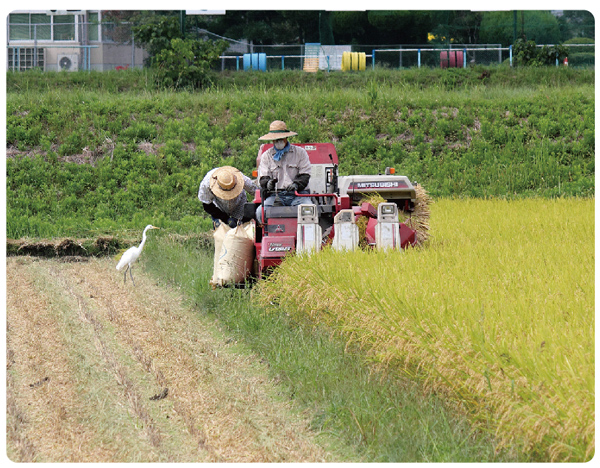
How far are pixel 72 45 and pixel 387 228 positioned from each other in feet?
71.9

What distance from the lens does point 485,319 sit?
4215 millimetres

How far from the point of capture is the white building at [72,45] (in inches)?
1009

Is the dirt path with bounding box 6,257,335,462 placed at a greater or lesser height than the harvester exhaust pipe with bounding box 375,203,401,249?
lesser

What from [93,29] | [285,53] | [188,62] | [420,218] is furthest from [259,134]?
[93,29]

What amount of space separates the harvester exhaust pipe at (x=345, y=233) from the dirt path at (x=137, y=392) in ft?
4.91

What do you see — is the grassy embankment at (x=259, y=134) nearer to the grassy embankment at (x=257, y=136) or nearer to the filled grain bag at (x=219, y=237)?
the grassy embankment at (x=257, y=136)

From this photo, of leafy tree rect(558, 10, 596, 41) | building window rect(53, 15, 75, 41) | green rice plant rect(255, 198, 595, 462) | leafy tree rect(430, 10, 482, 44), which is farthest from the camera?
building window rect(53, 15, 75, 41)

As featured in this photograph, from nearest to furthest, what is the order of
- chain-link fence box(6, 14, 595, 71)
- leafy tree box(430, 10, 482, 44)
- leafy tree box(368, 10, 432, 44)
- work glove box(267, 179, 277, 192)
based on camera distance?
work glove box(267, 179, 277, 192), leafy tree box(368, 10, 432, 44), leafy tree box(430, 10, 482, 44), chain-link fence box(6, 14, 595, 71)

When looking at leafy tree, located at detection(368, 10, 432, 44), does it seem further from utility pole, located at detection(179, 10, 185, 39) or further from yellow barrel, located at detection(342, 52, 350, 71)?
utility pole, located at detection(179, 10, 185, 39)

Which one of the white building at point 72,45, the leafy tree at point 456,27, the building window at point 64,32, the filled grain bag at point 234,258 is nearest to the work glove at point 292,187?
the filled grain bag at point 234,258

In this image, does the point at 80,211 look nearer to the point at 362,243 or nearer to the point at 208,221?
the point at 208,221

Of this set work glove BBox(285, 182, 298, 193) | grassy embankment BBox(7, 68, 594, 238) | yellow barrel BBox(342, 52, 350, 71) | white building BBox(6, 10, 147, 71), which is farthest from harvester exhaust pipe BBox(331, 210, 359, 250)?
white building BBox(6, 10, 147, 71)

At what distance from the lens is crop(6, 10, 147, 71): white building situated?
2562cm

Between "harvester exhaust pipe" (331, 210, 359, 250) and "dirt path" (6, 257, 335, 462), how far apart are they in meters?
1.50
